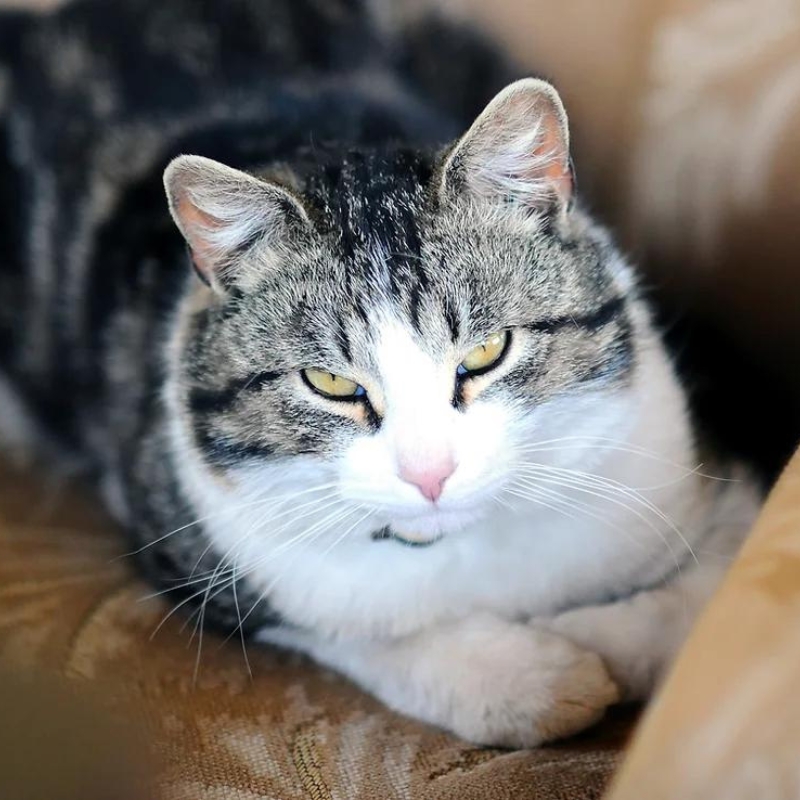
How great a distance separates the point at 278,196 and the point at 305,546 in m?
0.30

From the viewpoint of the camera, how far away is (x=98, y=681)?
0.80 meters

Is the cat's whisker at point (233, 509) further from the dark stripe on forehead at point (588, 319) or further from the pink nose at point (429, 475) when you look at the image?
the dark stripe on forehead at point (588, 319)

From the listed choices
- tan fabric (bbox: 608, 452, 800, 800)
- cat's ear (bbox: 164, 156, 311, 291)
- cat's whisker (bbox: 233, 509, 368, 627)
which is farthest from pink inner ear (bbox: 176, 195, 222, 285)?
tan fabric (bbox: 608, 452, 800, 800)

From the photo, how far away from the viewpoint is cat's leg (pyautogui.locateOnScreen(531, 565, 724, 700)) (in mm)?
816

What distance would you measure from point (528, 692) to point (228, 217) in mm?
441

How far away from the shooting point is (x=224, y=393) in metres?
0.77

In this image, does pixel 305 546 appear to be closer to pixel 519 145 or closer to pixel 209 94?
pixel 519 145

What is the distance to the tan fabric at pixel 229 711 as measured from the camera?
701mm

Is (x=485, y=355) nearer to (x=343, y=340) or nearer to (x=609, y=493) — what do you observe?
(x=343, y=340)

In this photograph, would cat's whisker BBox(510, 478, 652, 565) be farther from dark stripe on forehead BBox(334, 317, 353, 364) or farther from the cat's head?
Answer: dark stripe on forehead BBox(334, 317, 353, 364)

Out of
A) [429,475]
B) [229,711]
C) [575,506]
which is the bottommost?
[229,711]

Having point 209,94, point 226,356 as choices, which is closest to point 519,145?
point 226,356

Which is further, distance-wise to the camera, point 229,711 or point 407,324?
point 229,711

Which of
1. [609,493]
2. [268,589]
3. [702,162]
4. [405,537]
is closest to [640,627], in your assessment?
[609,493]
